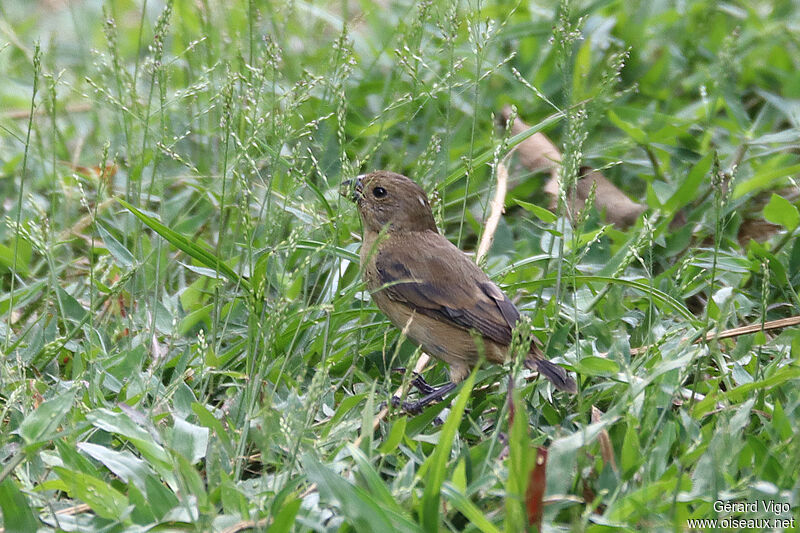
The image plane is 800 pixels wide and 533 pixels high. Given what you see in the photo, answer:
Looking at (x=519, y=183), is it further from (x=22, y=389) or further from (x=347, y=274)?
(x=22, y=389)

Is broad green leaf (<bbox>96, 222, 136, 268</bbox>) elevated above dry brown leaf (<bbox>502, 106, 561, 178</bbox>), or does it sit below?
above

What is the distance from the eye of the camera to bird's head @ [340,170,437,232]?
4660 millimetres

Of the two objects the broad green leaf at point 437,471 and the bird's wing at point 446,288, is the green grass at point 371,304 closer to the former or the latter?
the broad green leaf at point 437,471

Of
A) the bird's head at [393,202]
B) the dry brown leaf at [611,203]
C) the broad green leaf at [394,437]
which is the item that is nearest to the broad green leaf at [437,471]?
the broad green leaf at [394,437]

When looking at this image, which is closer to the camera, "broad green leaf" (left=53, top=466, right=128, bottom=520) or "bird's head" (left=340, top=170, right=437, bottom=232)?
"broad green leaf" (left=53, top=466, right=128, bottom=520)

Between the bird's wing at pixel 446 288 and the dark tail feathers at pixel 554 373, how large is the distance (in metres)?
0.34

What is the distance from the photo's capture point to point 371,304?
180 inches

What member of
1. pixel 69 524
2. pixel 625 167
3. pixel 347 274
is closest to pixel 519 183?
pixel 625 167

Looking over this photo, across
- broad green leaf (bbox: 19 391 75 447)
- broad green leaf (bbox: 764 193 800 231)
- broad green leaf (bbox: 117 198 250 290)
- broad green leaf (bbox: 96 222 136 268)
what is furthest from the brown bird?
broad green leaf (bbox: 764 193 800 231)

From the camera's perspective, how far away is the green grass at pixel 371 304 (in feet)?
9.95

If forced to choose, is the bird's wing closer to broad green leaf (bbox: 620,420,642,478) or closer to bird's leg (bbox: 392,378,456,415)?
bird's leg (bbox: 392,378,456,415)

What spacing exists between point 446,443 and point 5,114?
4.49m

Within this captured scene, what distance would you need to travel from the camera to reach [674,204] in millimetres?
5090

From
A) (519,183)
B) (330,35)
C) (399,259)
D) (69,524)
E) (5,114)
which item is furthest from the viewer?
(330,35)
